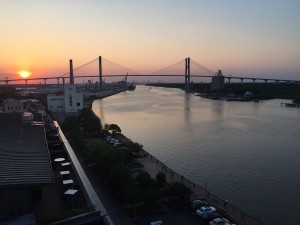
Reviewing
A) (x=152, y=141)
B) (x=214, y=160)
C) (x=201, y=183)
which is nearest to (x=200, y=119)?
(x=152, y=141)

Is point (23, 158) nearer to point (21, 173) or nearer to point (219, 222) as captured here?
point (21, 173)

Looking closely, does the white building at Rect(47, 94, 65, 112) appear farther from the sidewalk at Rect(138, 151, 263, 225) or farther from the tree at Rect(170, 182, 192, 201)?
the tree at Rect(170, 182, 192, 201)

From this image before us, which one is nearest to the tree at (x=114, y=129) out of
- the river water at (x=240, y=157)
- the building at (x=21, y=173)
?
the river water at (x=240, y=157)

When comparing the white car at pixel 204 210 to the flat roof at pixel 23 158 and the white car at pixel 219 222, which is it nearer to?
the white car at pixel 219 222

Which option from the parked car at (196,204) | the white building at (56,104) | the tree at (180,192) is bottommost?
the parked car at (196,204)

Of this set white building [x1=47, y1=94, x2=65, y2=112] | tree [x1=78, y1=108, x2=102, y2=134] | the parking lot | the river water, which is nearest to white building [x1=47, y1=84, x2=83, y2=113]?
white building [x1=47, y1=94, x2=65, y2=112]

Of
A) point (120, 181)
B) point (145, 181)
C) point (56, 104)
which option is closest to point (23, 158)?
point (120, 181)

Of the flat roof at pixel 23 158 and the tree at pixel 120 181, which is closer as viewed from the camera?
the flat roof at pixel 23 158

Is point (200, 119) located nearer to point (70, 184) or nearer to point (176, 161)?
point (176, 161)
